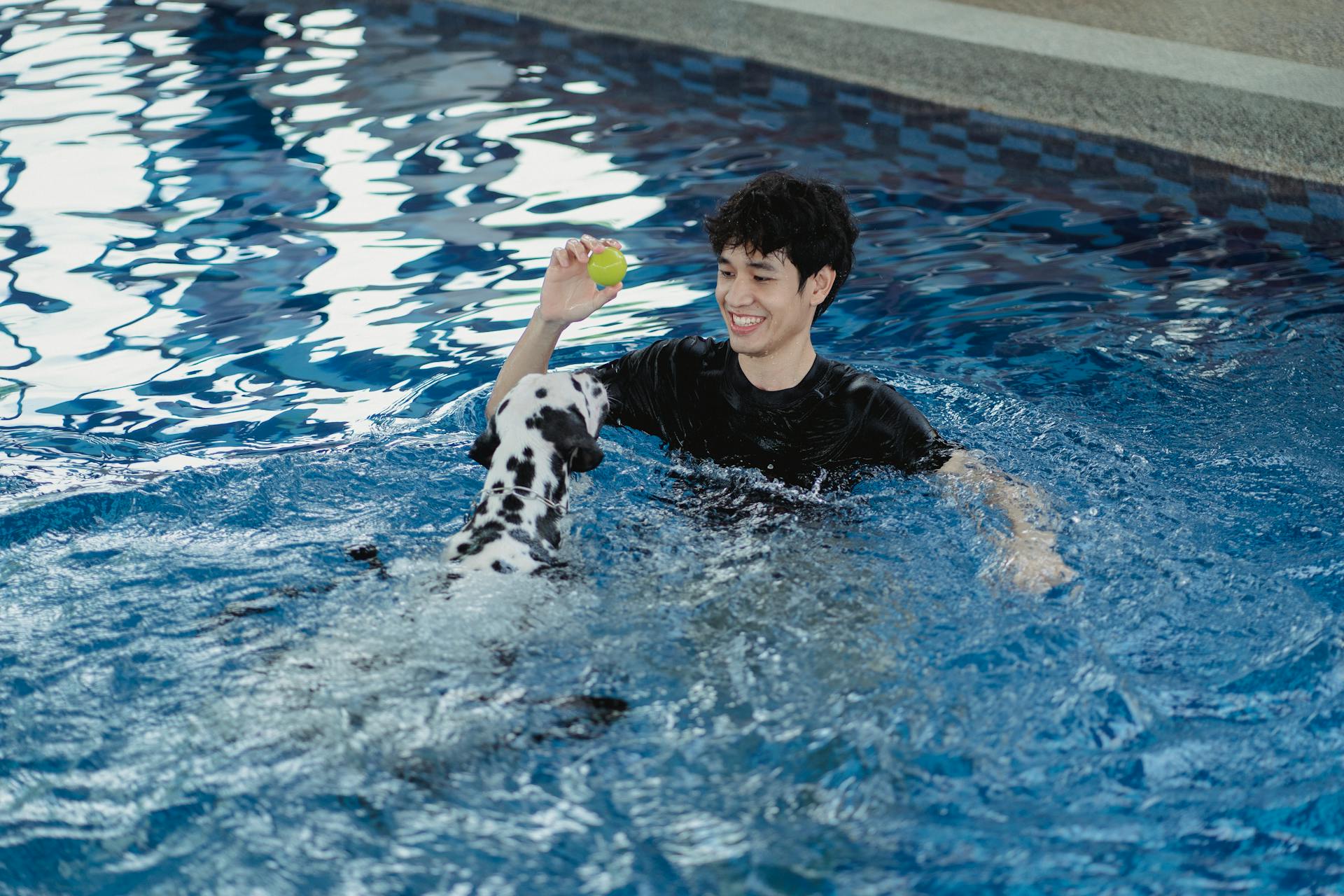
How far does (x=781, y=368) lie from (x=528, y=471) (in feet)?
3.13

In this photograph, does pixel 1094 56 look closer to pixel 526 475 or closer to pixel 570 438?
pixel 570 438

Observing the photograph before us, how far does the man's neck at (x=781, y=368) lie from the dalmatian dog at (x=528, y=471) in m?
0.61

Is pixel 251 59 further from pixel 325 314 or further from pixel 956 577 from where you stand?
pixel 956 577

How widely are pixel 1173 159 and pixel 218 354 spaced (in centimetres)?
597

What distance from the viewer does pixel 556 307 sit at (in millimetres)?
4293

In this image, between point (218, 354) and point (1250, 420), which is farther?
point (218, 354)

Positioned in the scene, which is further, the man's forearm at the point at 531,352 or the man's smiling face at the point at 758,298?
the man's forearm at the point at 531,352

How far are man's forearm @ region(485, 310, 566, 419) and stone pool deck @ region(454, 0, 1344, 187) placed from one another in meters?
5.78

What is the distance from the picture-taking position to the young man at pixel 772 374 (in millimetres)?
4055

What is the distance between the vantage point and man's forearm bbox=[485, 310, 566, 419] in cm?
430

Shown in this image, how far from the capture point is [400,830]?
9.49 feet

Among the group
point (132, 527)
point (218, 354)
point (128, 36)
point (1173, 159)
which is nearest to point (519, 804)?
point (132, 527)

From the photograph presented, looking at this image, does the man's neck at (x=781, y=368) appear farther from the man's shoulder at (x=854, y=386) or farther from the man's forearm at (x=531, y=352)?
the man's forearm at (x=531, y=352)

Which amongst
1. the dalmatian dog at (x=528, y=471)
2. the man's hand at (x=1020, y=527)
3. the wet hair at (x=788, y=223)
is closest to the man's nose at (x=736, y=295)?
the wet hair at (x=788, y=223)
